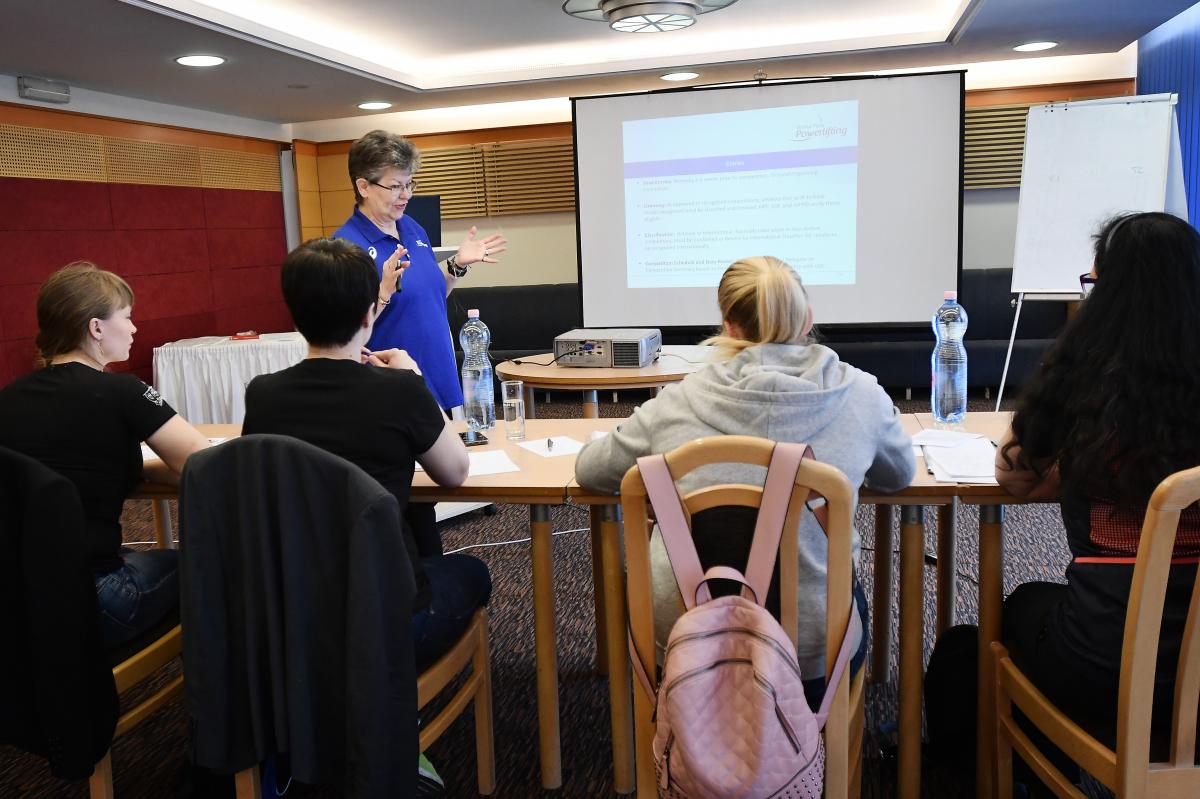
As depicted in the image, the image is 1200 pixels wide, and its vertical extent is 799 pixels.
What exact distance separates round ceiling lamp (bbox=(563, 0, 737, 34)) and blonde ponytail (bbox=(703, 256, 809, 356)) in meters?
3.43

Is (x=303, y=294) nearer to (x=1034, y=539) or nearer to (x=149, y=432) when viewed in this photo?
(x=149, y=432)

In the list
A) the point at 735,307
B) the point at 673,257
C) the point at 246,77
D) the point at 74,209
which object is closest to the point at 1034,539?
the point at 673,257

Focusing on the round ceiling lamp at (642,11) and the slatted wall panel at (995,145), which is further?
the slatted wall panel at (995,145)

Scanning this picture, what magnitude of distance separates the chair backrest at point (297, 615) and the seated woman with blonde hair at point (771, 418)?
1.51 feet

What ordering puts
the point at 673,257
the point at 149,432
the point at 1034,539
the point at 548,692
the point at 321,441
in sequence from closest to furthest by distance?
the point at 321,441
the point at 149,432
the point at 548,692
the point at 1034,539
the point at 673,257

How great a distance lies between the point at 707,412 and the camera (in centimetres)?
146

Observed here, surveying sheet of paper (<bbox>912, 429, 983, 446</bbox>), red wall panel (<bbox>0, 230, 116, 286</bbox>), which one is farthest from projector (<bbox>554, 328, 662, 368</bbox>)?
red wall panel (<bbox>0, 230, 116, 286</bbox>)

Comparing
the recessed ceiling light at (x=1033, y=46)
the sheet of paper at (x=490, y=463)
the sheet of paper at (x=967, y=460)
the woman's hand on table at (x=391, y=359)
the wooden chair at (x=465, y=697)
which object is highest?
the recessed ceiling light at (x=1033, y=46)

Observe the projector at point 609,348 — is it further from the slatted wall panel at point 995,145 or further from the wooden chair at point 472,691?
the slatted wall panel at point 995,145

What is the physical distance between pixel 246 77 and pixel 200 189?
147 cm

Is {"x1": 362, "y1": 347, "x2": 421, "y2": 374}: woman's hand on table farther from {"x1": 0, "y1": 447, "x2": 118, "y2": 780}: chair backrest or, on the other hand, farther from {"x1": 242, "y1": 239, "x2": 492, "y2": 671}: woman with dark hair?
Answer: {"x1": 0, "y1": 447, "x2": 118, "y2": 780}: chair backrest

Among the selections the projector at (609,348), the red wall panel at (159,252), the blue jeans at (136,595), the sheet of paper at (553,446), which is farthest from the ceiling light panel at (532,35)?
the blue jeans at (136,595)

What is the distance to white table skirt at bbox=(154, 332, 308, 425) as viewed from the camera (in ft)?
16.9

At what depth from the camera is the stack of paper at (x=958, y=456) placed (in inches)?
71.0
